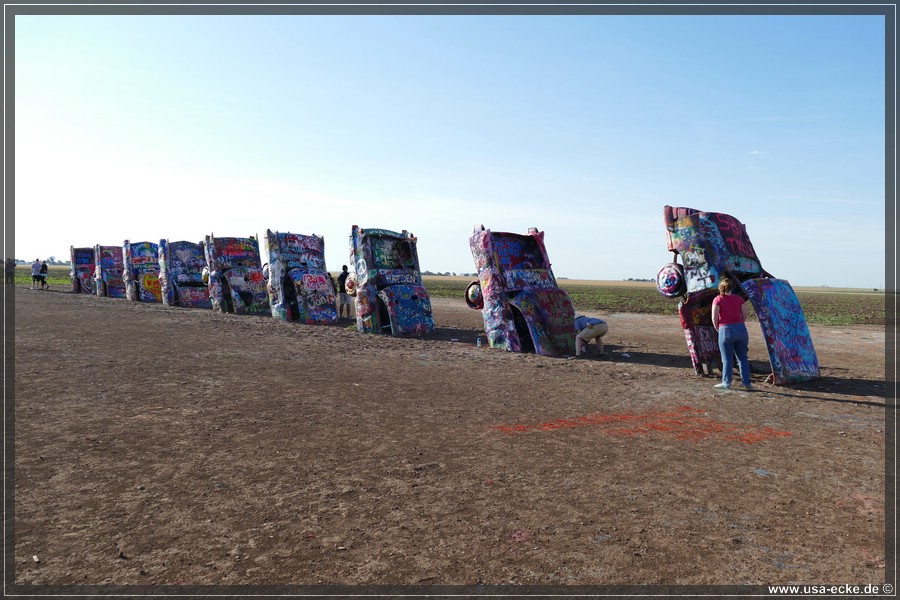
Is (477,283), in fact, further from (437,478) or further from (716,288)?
(437,478)

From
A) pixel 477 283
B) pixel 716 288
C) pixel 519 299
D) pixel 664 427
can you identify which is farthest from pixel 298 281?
pixel 664 427

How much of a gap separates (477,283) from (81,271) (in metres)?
33.9

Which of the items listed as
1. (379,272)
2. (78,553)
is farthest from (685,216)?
(78,553)

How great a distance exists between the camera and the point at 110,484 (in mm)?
4758

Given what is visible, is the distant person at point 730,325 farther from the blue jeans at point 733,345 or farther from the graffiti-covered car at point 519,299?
the graffiti-covered car at point 519,299

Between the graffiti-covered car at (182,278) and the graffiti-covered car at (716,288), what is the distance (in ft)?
80.3

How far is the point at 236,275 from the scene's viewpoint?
24.1 meters

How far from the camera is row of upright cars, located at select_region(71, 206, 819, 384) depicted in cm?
1061

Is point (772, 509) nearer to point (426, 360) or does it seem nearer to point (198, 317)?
point (426, 360)

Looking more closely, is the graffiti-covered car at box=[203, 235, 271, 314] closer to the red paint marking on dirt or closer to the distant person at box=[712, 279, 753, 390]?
the red paint marking on dirt

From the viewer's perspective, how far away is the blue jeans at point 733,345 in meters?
8.86

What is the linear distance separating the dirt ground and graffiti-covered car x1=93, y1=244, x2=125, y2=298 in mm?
26474

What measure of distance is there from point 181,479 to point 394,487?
199 centimetres

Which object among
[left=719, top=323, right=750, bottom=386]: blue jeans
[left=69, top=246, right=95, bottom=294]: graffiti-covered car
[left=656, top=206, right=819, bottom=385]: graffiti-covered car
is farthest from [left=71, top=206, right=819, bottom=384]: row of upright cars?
[left=69, top=246, right=95, bottom=294]: graffiti-covered car
